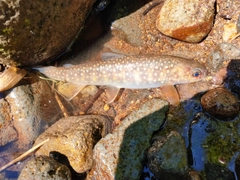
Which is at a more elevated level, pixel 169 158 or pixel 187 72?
pixel 187 72

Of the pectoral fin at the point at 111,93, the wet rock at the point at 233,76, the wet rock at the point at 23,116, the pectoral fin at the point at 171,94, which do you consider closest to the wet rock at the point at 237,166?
the wet rock at the point at 233,76

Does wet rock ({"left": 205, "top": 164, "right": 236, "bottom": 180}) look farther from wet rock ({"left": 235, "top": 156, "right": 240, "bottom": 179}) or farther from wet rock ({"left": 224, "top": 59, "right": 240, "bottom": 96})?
wet rock ({"left": 224, "top": 59, "right": 240, "bottom": 96})

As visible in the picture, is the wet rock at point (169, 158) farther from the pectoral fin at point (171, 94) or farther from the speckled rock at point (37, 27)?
the speckled rock at point (37, 27)

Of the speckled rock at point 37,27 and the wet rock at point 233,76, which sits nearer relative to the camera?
the speckled rock at point 37,27

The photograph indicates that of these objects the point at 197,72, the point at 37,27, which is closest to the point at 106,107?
the point at 197,72

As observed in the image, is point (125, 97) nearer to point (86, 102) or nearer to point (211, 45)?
point (86, 102)

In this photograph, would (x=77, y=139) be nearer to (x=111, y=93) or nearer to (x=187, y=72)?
(x=111, y=93)
